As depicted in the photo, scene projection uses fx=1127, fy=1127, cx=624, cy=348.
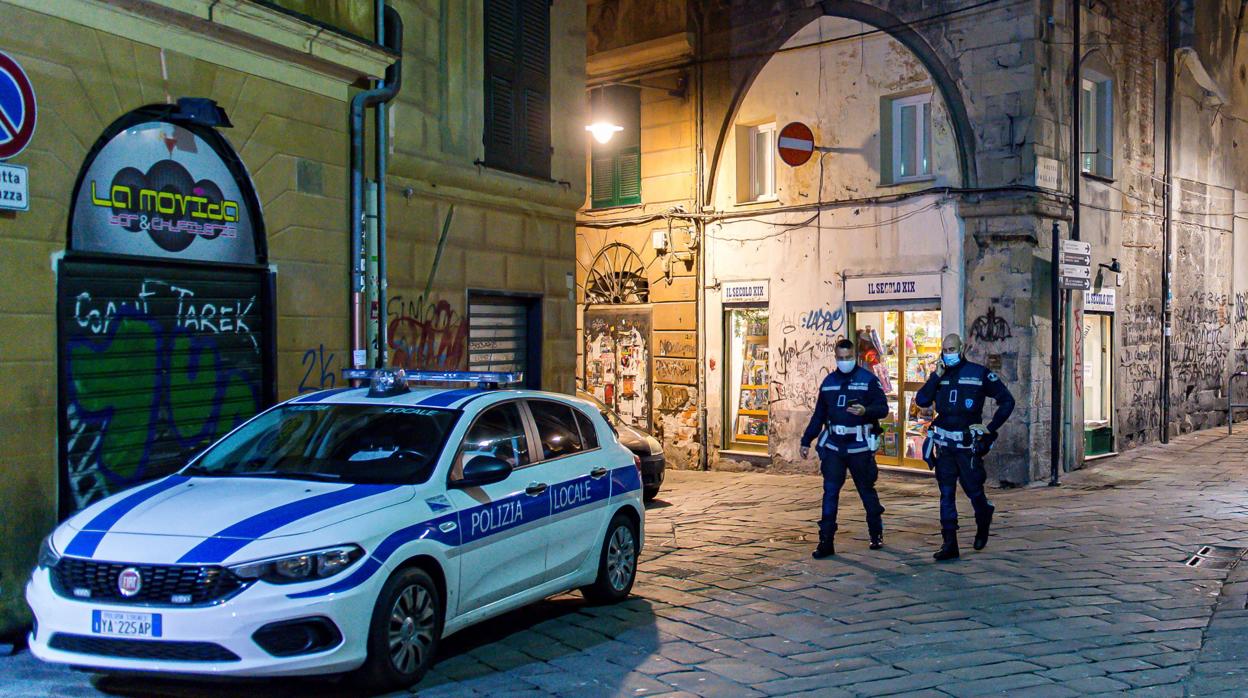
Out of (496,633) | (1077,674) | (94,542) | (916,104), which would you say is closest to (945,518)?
(1077,674)

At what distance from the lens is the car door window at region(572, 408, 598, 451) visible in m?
8.01

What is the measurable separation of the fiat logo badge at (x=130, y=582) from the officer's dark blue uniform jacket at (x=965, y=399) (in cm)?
661

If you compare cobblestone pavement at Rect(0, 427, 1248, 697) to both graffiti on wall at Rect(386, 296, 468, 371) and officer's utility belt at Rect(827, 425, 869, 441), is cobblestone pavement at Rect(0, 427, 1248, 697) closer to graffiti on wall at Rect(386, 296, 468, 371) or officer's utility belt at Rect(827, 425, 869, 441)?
officer's utility belt at Rect(827, 425, 869, 441)

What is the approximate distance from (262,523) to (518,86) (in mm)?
8984

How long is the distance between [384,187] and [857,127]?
7.74 metres

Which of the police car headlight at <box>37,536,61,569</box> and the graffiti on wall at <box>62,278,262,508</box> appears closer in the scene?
the police car headlight at <box>37,536,61,569</box>

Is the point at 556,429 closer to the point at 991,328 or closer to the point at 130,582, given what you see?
the point at 130,582

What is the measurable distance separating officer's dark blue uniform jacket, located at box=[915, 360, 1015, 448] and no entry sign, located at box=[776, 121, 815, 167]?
23.4 feet

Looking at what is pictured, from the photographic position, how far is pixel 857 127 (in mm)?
16188

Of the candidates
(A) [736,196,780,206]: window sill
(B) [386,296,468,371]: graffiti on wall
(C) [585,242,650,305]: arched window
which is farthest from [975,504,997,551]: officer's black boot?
(C) [585,242,650,305]: arched window

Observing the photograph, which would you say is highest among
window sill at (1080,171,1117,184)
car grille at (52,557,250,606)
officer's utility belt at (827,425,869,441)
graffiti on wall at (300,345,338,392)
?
window sill at (1080,171,1117,184)

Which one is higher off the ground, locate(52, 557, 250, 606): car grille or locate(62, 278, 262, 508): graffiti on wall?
locate(62, 278, 262, 508): graffiti on wall

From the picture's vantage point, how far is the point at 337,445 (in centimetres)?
670

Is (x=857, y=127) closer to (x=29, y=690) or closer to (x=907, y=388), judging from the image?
(x=907, y=388)
